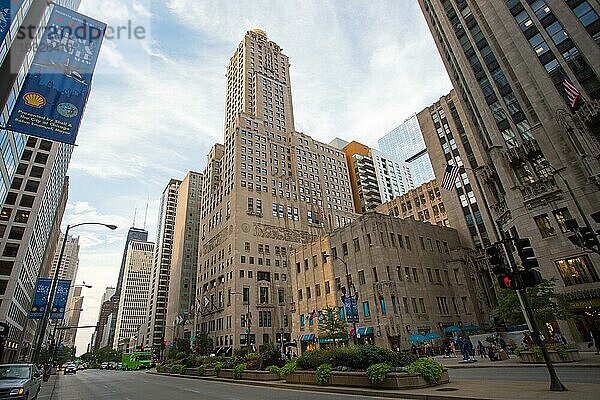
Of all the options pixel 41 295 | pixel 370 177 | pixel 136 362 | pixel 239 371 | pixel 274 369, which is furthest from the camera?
pixel 370 177

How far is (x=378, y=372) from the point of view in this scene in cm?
1466

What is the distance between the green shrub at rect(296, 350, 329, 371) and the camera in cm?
1930

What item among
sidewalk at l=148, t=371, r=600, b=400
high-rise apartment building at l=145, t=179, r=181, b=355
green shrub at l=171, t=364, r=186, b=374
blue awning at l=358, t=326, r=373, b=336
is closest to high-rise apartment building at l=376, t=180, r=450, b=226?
blue awning at l=358, t=326, r=373, b=336

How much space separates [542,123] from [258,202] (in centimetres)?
6385

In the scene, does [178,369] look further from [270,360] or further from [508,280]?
[508,280]

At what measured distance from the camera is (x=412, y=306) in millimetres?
45625

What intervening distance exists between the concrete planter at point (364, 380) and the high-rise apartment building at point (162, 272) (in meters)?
127

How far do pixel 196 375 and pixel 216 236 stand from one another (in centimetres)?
5790

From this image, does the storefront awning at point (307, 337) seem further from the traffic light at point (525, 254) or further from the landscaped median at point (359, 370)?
the traffic light at point (525, 254)

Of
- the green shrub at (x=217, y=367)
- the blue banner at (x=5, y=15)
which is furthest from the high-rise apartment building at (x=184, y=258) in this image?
the blue banner at (x=5, y=15)

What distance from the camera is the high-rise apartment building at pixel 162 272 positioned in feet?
454

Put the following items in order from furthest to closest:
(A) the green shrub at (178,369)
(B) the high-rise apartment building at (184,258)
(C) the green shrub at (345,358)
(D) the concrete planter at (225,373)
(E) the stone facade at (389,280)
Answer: (B) the high-rise apartment building at (184,258) → (E) the stone facade at (389,280) → (A) the green shrub at (178,369) → (D) the concrete planter at (225,373) → (C) the green shrub at (345,358)

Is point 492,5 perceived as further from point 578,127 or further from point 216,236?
point 216,236

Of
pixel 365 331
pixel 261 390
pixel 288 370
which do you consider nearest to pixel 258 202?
pixel 365 331
